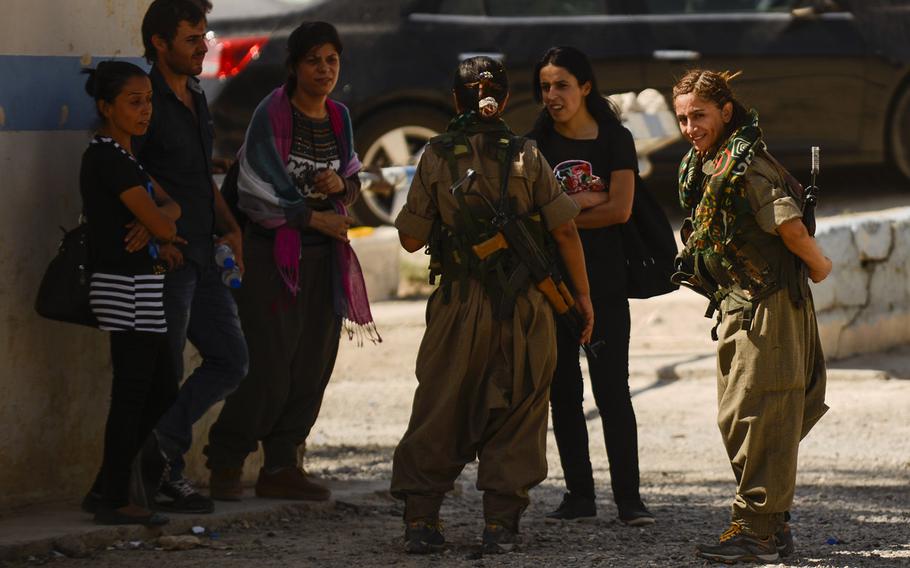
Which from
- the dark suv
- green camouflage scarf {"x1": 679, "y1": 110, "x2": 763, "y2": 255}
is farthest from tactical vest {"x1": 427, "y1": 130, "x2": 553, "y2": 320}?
the dark suv

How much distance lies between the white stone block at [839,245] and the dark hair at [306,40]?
12.5 feet

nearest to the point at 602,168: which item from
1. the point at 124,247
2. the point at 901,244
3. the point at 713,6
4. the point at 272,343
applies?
the point at 272,343

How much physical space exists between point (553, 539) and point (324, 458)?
1.99 metres

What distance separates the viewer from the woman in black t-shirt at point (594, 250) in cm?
→ 598

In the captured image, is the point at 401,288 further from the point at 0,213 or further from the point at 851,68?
the point at 0,213

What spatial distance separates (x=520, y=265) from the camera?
539 centimetres

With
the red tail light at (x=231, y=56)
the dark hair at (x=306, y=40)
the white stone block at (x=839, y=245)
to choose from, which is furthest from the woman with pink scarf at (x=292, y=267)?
the red tail light at (x=231, y=56)

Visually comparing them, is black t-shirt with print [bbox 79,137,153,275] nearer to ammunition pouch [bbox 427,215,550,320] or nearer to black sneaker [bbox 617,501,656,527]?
ammunition pouch [bbox 427,215,550,320]

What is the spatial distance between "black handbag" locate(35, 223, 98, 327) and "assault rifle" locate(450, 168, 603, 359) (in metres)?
1.14

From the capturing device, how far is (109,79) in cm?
544

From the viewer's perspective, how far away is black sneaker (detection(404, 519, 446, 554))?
5496mm

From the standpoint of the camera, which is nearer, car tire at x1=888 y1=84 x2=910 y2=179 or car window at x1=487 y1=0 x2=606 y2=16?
car window at x1=487 y1=0 x2=606 y2=16

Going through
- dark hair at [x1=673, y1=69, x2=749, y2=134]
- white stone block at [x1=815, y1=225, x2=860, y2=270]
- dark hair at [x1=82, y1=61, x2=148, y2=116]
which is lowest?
white stone block at [x1=815, y1=225, x2=860, y2=270]

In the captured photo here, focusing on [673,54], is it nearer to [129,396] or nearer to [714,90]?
[714,90]
